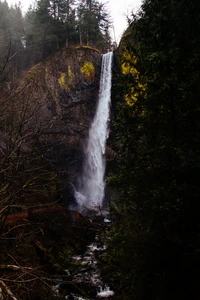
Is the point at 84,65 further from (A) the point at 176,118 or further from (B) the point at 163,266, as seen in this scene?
(B) the point at 163,266

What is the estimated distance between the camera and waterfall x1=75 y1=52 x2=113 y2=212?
25969mm

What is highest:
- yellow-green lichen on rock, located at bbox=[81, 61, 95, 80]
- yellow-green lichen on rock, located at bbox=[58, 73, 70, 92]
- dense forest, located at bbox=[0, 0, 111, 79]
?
dense forest, located at bbox=[0, 0, 111, 79]

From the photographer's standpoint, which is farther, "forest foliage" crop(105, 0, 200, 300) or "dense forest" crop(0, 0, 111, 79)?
"dense forest" crop(0, 0, 111, 79)

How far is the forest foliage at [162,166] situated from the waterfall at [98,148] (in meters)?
18.6

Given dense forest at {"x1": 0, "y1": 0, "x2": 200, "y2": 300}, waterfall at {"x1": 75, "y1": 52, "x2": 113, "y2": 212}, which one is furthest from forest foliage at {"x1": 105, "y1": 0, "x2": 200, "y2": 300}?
waterfall at {"x1": 75, "y1": 52, "x2": 113, "y2": 212}

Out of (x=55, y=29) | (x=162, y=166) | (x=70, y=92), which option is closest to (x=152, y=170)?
(x=162, y=166)

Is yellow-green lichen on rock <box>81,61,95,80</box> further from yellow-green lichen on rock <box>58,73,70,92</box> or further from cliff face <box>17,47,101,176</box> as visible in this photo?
yellow-green lichen on rock <box>58,73,70,92</box>

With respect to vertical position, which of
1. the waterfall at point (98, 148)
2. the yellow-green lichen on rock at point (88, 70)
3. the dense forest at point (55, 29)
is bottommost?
the waterfall at point (98, 148)

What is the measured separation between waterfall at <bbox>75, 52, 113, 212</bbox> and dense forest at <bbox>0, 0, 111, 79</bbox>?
647 centimetres

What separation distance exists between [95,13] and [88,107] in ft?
48.1

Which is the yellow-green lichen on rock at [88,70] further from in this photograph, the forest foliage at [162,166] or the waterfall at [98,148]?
the forest foliage at [162,166]

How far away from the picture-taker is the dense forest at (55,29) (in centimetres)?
2894

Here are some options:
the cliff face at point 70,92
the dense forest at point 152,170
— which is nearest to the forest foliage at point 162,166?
the dense forest at point 152,170

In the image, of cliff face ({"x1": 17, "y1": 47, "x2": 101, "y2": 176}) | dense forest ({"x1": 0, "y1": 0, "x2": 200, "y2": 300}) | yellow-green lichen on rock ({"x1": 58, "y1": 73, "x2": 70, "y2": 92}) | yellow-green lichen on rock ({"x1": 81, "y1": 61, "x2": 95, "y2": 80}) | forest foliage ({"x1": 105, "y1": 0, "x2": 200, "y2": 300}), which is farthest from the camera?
yellow-green lichen on rock ({"x1": 81, "y1": 61, "x2": 95, "y2": 80})
